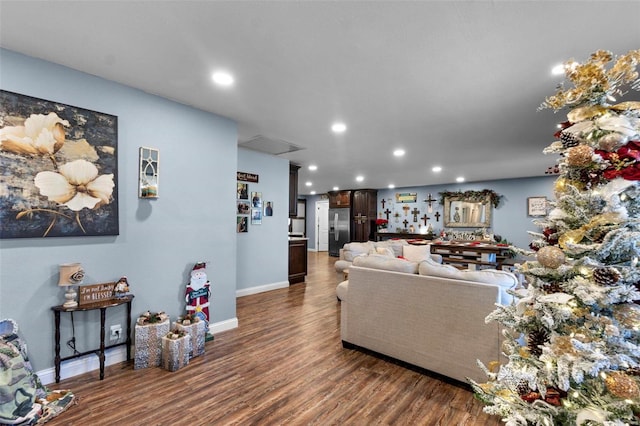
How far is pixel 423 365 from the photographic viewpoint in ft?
8.38

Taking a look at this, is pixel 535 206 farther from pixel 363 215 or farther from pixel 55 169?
pixel 55 169

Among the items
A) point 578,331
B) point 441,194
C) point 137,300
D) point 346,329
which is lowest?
point 346,329

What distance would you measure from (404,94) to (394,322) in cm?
217

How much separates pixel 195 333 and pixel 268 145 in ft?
9.77

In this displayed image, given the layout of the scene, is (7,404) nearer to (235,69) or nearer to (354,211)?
(235,69)

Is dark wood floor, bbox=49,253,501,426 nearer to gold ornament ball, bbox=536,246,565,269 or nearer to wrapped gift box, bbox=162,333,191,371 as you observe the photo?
wrapped gift box, bbox=162,333,191,371

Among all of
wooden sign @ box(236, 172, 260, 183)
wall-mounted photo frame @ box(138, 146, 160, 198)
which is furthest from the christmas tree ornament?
wooden sign @ box(236, 172, 260, 183)

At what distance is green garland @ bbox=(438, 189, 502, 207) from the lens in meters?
8.32

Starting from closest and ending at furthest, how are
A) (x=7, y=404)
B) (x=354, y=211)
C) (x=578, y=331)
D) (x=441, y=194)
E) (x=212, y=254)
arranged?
(x=578, y=331)
(x=7, y=404)
(x=212, y=254)
(x=441, y=194)
(x=354, y=211)

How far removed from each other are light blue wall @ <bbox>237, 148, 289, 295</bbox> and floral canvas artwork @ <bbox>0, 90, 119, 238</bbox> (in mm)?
Result: 2528

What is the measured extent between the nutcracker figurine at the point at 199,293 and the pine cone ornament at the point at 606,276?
314cm

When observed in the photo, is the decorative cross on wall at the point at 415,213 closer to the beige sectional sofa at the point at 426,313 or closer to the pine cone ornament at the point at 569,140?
the beige sectional sofa at the point at 426,313

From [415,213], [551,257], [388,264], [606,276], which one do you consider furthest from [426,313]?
[415,213]

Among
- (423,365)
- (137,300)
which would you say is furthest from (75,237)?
(423,365)
